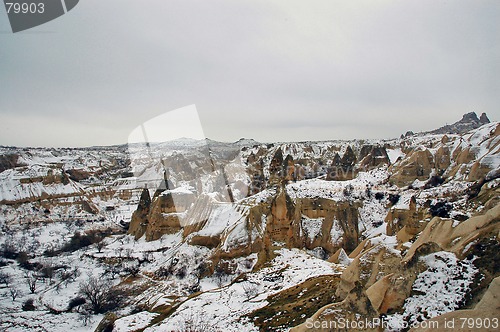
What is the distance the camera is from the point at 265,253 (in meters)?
22.9

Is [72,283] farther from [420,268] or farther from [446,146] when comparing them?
[446,146]

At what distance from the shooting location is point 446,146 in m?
58.4

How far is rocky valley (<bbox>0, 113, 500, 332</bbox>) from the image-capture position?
30.8 feet

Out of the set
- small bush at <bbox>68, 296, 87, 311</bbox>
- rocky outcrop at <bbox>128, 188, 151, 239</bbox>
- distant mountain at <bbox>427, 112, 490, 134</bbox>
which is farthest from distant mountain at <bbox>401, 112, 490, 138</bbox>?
small bush at <bbox>68, 296, 87, 311</bbox>

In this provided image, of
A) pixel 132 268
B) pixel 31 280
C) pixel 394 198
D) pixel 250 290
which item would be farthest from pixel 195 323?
pixel 394 198

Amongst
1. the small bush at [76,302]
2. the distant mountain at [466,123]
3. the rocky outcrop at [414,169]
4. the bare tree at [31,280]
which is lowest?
the distant mountain at [466,123]

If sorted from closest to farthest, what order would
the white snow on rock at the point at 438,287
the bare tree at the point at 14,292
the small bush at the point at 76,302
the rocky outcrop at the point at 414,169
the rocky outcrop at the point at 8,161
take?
the white snow on rock at the point at 438,287
the small bush at the point at 76,302
the bare tree at the point at 14,292
the rocky outcrop at the point at 414,169
the rocky outcrop at the point at 8,161

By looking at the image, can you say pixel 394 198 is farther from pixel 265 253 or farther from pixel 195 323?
pixel 195 323

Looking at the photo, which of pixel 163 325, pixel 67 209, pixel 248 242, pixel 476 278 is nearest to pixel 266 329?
pixel 163 325

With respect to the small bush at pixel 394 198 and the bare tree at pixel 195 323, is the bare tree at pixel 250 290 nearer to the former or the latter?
the bare tree at pixel 195 323

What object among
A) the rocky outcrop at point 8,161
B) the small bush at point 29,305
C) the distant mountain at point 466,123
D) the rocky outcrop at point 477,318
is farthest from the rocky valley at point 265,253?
the distant mountain at point 466,123

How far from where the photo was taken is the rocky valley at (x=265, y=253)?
9391mm

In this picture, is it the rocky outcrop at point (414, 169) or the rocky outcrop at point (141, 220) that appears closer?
the rocky outcrop at point (141, 220)

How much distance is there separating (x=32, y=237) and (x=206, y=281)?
36.4 metres
